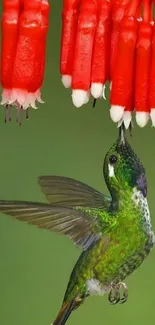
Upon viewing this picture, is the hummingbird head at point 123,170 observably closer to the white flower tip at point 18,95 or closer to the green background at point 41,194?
the white flower tip at point 18,95

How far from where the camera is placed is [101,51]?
4.22 ft

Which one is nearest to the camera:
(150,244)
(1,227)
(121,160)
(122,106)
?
(122,106)

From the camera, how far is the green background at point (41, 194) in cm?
248

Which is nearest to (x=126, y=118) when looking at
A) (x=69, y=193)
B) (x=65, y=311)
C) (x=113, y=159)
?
(x=113, y=159)

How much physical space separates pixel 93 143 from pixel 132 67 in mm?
1265

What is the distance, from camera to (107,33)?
130cm

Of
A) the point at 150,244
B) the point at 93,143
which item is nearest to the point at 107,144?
the point at 93,143

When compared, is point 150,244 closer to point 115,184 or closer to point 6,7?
point 115,184

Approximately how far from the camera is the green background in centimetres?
248

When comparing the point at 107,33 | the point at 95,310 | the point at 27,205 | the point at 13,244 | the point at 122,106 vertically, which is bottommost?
the point at 95,310

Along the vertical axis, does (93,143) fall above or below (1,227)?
above

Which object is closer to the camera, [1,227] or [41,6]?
[41,6]

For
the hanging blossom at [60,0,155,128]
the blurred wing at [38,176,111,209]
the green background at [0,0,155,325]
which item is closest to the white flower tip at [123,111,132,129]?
the hanging blossom at [60,0,155,128]

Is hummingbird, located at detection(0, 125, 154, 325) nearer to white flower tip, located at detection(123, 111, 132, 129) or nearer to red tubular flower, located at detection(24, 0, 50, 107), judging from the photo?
white flower tip, located at detection(123, 111, 132, 129)
